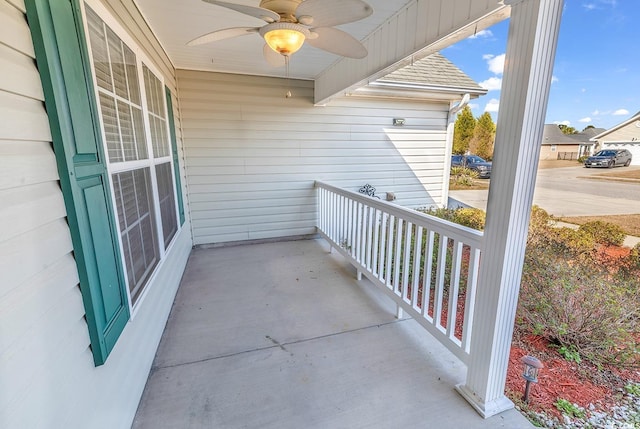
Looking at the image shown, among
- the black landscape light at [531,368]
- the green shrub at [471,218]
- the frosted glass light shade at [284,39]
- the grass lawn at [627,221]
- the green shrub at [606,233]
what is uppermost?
the frosted glass light shade at [284,39]

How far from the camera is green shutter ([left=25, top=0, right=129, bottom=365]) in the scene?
39.4 inches

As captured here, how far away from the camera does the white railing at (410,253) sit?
1862mm

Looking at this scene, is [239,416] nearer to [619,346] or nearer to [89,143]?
[89,143]

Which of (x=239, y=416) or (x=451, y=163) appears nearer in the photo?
(x=239, y=416)

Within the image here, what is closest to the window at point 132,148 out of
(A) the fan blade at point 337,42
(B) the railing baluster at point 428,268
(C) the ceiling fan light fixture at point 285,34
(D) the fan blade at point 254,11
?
(D) the fan blade at point 254,11

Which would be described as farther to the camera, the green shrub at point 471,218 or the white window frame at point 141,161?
the green shrub at point 471,218

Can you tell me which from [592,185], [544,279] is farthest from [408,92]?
[544,279]

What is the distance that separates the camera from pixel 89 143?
4.14ft

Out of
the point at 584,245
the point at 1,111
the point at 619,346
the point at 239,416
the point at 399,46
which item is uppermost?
the point at 399,46

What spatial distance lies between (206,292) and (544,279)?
3191mm

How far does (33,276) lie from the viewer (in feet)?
2.92

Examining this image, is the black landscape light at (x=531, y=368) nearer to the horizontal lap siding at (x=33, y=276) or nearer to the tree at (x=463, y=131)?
the horizontal lap siding at (x=33, y=276)

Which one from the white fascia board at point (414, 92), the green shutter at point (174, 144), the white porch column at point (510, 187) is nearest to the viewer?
the white porch column at point (510, 187)

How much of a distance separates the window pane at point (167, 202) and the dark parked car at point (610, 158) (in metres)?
3.51
